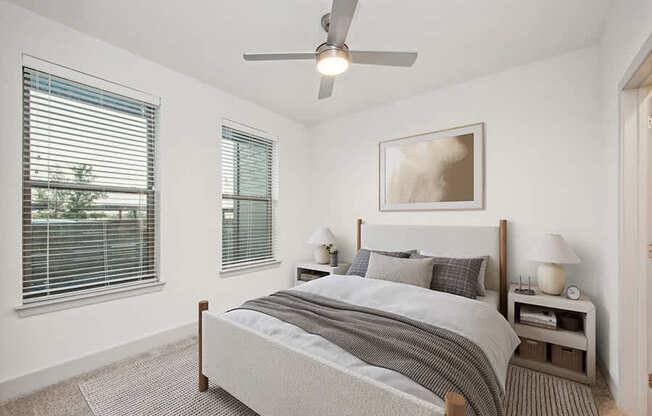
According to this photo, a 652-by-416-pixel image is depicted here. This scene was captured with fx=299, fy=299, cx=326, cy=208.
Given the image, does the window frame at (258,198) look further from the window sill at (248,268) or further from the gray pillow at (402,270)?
the gray pillow at (402,270)

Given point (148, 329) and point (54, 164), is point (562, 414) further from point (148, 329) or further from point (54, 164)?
point (54, 164)

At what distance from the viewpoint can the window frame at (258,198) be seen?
10.6 feet

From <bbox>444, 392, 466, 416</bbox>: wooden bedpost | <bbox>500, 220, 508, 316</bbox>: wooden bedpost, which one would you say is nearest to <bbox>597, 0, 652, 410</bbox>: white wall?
<bbox>500, 220, 508, 316</bbox>: wooden bedpost

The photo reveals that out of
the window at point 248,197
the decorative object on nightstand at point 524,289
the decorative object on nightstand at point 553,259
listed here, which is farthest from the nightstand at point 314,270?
the decorative object on nightstand at point 553,259

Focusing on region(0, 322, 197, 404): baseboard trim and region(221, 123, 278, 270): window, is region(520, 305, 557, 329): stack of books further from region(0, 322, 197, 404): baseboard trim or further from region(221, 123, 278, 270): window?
region(0, 322, 197, 404): baseboard trim

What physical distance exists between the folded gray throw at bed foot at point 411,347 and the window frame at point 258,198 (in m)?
1.49

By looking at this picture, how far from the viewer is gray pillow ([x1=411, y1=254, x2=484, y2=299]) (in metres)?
2.44

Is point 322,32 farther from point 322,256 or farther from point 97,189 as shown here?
point 322,256

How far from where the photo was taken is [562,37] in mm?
2297

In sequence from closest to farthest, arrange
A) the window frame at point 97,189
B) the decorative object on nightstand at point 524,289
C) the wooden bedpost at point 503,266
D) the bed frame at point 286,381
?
the bed frame at point 286,381 < the window frame at point 97,189 < the decorative object on nightstand at point 524,289 < the wooden bedpost at point 503,266

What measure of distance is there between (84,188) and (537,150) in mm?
3774

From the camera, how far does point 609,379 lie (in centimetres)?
205

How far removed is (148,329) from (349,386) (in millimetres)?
2206

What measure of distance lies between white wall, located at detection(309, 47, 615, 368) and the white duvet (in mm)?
1040
